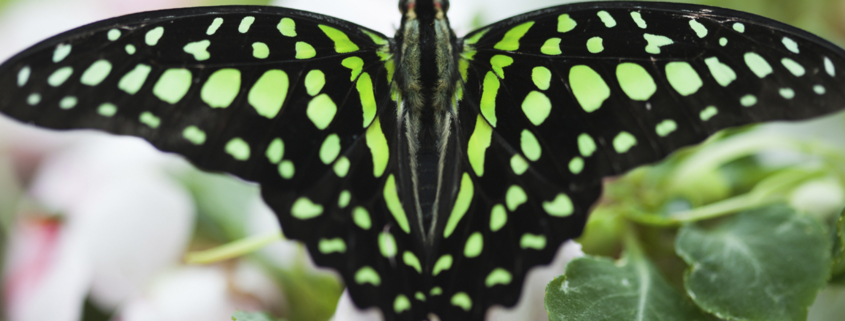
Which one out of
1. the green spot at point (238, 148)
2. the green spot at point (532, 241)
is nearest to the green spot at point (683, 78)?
the green spot at point (532, 241)

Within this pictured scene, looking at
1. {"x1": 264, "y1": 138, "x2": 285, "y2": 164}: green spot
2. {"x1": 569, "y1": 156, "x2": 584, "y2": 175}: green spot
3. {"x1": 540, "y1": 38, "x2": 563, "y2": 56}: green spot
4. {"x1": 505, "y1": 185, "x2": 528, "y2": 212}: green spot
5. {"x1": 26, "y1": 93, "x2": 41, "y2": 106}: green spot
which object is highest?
{"x1": 540, "y1": 38, "x2": 563, "y2": 56}: green spot

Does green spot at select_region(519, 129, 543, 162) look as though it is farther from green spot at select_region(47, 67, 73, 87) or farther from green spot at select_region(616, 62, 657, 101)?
green spot at select_region(47, 67, 73, 87)

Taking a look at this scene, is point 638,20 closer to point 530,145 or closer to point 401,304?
point 530,145

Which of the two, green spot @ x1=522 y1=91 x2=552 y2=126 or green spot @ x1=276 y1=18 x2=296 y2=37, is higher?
green spot @ x1=276 y1=18 x2=296 y2=37

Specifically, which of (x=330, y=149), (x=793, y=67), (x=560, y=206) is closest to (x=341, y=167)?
(x=330, y=149)

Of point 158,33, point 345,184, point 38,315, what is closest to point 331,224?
point 345,184

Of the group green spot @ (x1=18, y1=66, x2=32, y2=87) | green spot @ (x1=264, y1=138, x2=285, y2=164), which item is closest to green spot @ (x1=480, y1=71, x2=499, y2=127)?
green spot @ (x1=264, y1=138, x2=285, y2=164)
